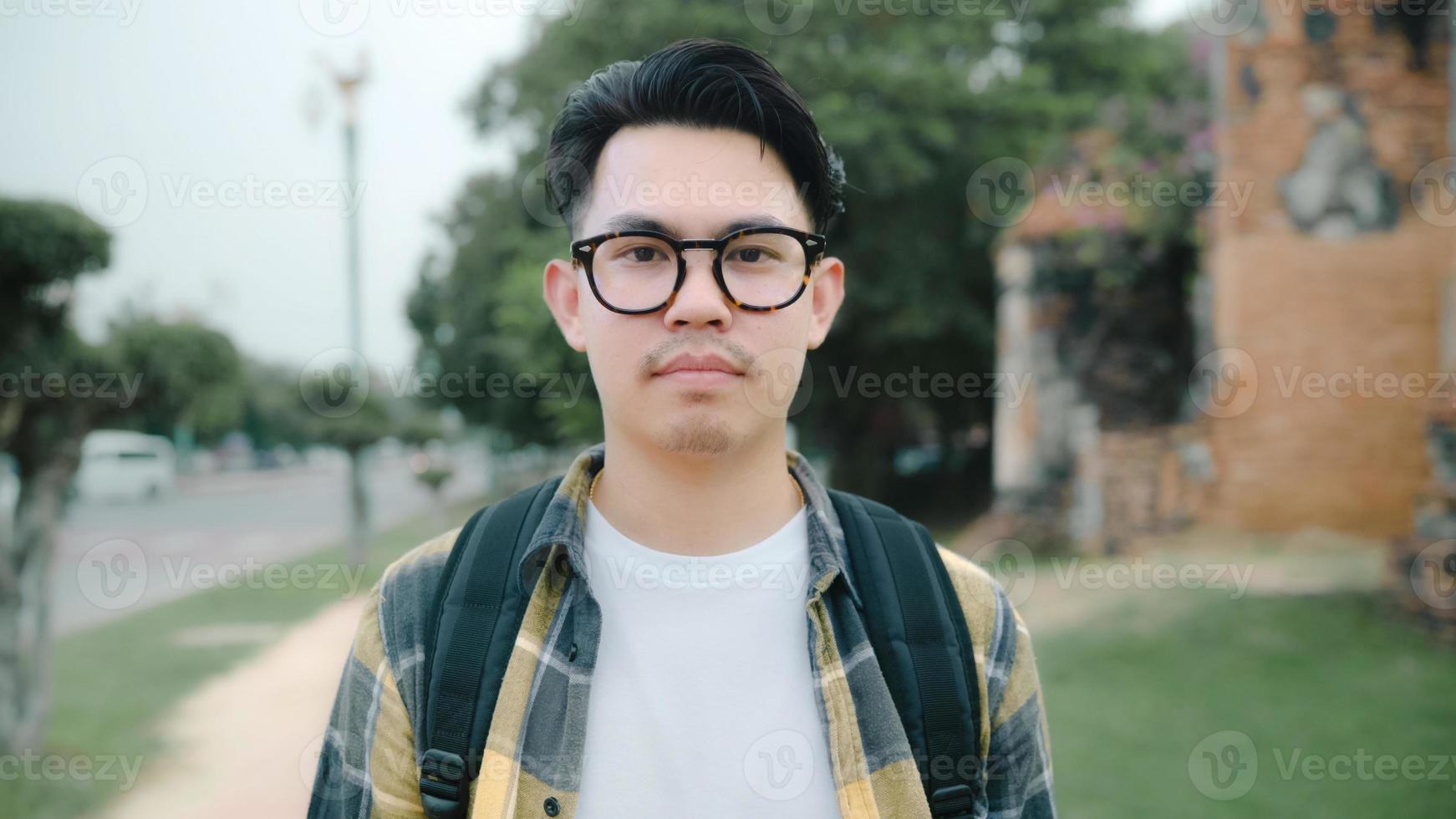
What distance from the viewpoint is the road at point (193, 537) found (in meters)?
10.3

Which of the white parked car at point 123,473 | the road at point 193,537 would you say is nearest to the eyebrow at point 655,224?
the road at point 193,537

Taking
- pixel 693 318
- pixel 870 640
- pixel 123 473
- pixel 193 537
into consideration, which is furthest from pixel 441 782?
pixel 123 473

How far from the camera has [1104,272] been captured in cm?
981

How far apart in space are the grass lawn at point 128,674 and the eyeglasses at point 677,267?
5.26 m

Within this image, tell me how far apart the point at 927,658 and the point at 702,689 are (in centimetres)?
42

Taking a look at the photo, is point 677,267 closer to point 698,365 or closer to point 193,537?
point 698,365

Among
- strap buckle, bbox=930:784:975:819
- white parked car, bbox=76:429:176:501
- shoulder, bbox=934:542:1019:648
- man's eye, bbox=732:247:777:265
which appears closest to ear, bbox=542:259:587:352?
man's eye, bbox=732:247:777:265

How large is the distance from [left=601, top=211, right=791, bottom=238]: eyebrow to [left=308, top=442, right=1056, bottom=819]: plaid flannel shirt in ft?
1.87

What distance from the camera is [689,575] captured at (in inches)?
71.3

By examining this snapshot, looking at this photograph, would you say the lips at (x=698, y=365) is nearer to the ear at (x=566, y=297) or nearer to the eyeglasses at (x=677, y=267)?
the eyeglasses at (x=677, y=267)

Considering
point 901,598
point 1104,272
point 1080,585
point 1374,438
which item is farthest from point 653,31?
point 901,598

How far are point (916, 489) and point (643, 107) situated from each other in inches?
625

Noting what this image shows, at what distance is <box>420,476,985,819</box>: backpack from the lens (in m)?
1.58

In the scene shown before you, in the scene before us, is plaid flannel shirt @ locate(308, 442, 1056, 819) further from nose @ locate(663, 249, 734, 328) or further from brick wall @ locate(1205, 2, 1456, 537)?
brick wall @ locate(1205, 2, 1456, 537)
